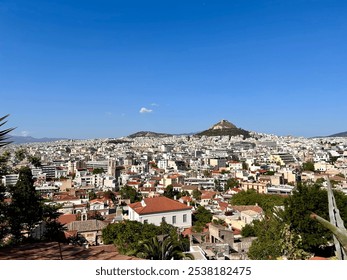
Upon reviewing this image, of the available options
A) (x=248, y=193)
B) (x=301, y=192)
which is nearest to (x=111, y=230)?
(x=301, y=192)

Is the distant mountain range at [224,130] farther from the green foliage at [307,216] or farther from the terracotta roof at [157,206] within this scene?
the green foliage at [307,216]

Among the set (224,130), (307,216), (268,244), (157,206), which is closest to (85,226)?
(157,206)

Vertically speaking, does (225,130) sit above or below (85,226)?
above

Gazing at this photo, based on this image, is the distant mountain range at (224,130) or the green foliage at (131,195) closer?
the green foliage at (131,195)

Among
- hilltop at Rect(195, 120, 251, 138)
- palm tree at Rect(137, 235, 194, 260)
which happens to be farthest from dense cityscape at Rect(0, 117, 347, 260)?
hilltop at Rect(195, 120, 251, 138)

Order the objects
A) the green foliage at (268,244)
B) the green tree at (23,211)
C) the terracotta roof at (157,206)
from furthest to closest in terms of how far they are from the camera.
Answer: the terracotta roof at (157,206), the green foliage at (268,244), the green tree at (23,211)

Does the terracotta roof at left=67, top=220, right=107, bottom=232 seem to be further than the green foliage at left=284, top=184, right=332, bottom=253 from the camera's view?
Yes

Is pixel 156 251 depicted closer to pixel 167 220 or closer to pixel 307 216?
pixel 307 216

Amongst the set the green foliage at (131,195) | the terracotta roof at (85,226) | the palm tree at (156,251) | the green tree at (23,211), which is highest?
the palm tree at (156,251)

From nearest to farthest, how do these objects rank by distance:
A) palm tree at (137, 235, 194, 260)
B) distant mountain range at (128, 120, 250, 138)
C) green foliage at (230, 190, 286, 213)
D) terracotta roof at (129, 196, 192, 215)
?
palm tree at (137, 235, 194, 260) < terracotta roof at (129, 196, 192, 215) < green foliage at (230, 190, 286, 213) < distant mountain range at (128, 120, 250, 138)

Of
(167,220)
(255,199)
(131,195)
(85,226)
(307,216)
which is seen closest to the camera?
(307,216)

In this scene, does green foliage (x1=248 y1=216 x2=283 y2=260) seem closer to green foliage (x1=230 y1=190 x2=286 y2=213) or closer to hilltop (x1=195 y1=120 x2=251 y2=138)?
green foliage (x1=230 y1=190 x2=286 y2=213)

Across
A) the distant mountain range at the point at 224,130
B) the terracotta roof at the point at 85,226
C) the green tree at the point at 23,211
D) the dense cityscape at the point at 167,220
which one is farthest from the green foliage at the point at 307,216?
the distant mountain range at the point at 224,130
